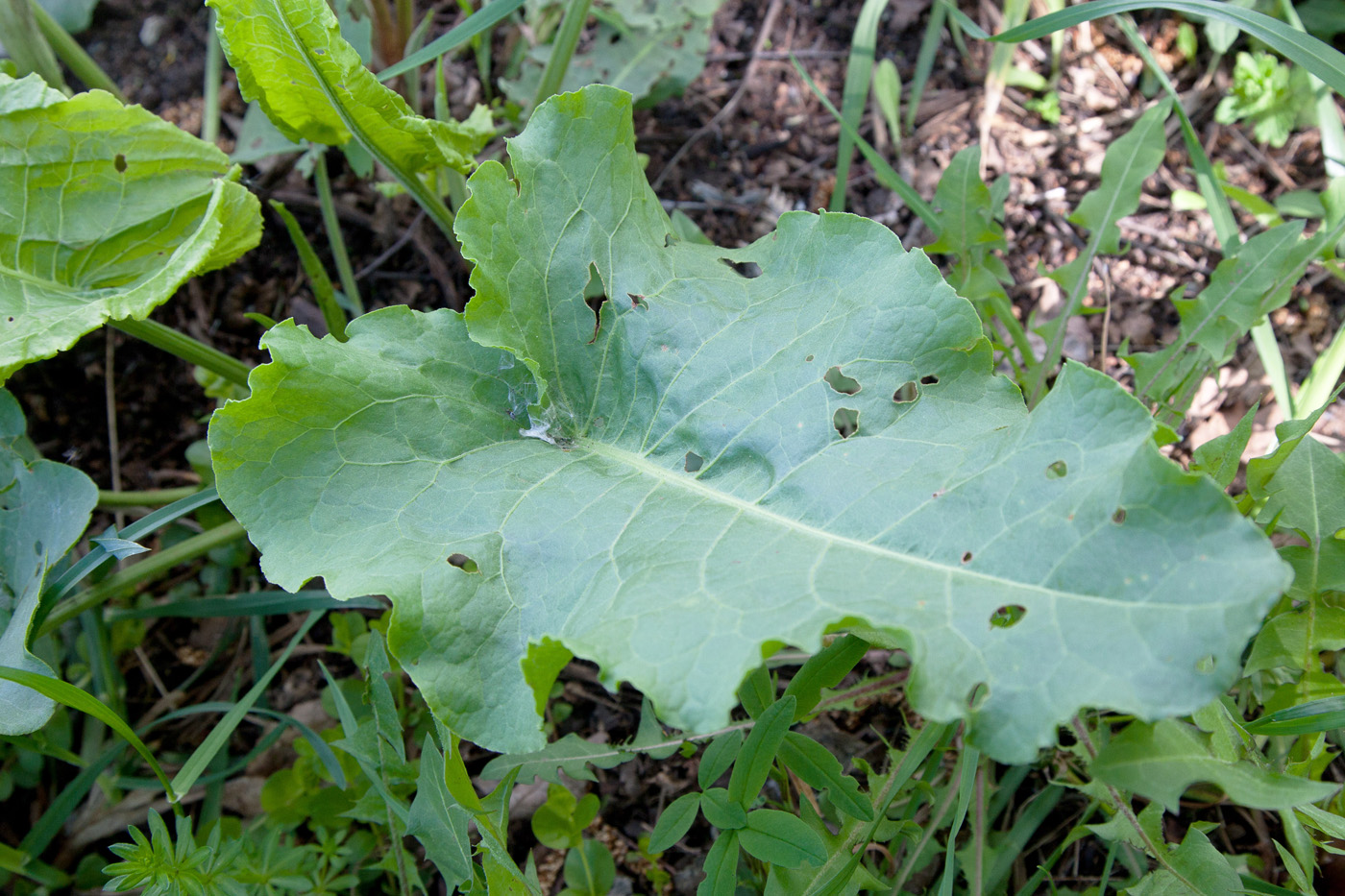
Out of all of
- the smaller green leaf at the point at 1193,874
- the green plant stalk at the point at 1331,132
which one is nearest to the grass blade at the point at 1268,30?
the green plant stalk at the point at 1331,132

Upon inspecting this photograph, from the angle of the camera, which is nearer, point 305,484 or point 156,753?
point 305,484

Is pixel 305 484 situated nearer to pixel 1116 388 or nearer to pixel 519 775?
pixel 519 775

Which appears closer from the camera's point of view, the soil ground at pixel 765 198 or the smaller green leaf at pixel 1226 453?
the smaller green leaf at pixel 1226 453

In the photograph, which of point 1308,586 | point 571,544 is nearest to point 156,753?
point 571,544

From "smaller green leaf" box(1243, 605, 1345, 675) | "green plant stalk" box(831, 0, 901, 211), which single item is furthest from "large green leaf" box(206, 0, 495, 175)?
"smaller green leaf" box(1243, 605, 1345, 675)

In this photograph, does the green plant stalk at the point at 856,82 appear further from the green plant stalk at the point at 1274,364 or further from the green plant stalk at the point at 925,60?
the green plant stalk at the point at 1274,364

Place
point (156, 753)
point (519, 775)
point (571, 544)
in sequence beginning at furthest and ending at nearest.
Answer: point (156, 753)
point (519, 775)
point (571, 544)
